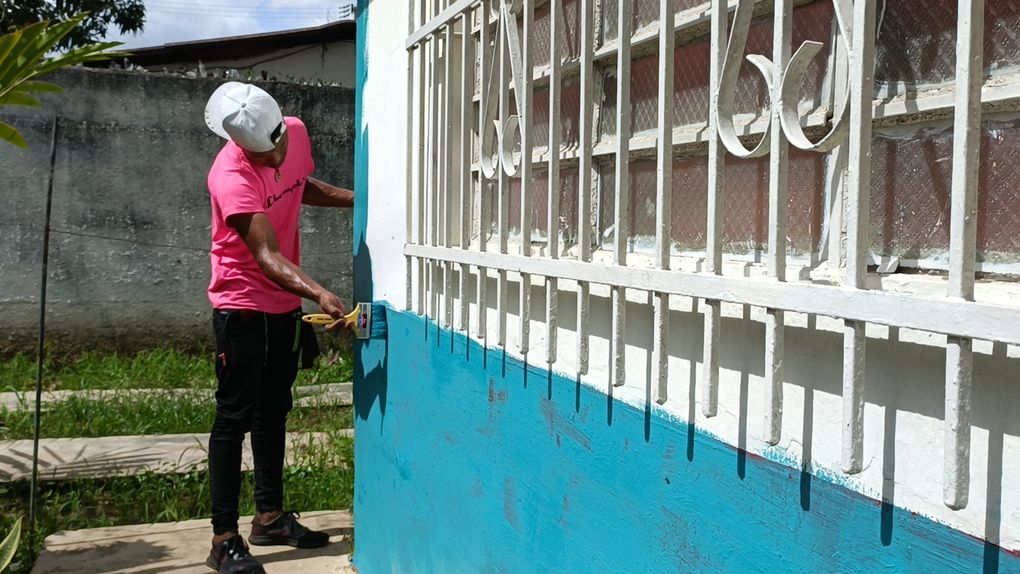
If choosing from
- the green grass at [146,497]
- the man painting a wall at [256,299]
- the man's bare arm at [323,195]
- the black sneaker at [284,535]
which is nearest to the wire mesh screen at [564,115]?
the man painting a wall at [256,299]

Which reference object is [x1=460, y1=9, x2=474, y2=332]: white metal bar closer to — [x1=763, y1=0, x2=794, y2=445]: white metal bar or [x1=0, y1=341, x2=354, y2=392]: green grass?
[x1=763, y1=0, x2=794, y2=445]: white metal bar

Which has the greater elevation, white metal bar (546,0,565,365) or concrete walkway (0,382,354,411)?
white metal bar (546,0,565,365)

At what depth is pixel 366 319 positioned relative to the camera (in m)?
3.18

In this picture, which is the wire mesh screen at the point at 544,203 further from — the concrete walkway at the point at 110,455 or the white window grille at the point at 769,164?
the concrete walkway at the point at 110,455

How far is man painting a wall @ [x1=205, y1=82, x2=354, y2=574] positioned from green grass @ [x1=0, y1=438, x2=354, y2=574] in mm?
529

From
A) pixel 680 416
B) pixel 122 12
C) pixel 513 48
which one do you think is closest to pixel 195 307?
pixel 513 48

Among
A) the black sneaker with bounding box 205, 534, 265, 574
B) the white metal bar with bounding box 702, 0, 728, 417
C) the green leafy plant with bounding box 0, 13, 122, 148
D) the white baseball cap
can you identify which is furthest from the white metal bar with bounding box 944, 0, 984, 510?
the black sneaker with bounding box 205, 534, 265, 574

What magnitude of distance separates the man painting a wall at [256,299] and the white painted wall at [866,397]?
1804mm

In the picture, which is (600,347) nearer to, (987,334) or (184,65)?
(987,334)

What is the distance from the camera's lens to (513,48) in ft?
6.24

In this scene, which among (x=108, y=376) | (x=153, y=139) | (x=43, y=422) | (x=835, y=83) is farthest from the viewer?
(x=153, y=139)

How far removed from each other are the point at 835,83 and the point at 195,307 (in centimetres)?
646

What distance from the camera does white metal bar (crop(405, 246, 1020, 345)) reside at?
2.94 ft

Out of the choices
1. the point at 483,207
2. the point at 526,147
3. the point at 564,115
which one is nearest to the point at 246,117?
the point at 483,207
